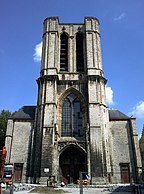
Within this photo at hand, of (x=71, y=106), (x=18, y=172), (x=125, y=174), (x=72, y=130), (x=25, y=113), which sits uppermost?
(x=71, y=106)

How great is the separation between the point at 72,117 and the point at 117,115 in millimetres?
5602

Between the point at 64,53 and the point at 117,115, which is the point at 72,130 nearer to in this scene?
the point at 117,115

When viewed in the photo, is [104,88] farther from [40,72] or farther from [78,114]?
[40,72]

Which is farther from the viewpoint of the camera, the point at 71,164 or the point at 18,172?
the point at 71,164

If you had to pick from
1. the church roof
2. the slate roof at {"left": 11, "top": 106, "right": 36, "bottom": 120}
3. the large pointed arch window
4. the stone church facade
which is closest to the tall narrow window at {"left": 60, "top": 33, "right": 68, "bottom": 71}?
the stone church facade

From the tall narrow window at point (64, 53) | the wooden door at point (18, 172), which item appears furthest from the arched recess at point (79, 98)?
the wooden door at point (18, 172)

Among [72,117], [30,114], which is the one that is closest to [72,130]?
[72,117]

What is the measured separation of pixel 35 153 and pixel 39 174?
6.62 ft

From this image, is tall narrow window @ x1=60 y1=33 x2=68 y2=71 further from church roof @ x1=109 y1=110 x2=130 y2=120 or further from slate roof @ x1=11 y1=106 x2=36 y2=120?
church roof @ x1=109 y1=110 x2=130 y2=120

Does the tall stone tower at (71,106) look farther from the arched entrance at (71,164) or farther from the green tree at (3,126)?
the green tree at (3,126)

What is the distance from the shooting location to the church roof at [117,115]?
919 inches

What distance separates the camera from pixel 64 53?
2630cm

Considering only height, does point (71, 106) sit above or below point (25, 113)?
above

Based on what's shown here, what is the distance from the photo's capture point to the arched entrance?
20312mm
